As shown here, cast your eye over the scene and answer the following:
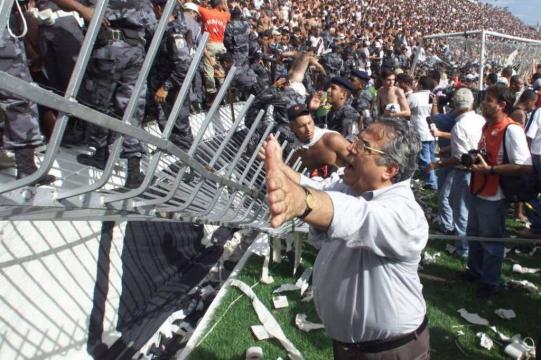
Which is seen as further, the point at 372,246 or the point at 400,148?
the point at 400,148

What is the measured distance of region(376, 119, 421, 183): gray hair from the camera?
1891 millimetres

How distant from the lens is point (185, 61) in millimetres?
4848

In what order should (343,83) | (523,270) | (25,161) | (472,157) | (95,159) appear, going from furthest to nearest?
(343,83) < (523,270) < (472,157) < (95,159) < (25,161)

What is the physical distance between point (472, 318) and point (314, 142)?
2084 mm

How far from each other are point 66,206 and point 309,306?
3.18m

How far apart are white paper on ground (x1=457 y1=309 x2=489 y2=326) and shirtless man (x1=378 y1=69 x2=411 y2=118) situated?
3.58 meters

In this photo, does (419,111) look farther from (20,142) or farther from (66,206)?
(66,206)

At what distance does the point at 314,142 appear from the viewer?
407 cm

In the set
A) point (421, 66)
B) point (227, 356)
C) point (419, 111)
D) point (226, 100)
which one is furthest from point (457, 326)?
point (421, 66)

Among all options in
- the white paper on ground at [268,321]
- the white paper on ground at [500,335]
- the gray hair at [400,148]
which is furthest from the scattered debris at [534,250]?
the gray hair at [400,148]

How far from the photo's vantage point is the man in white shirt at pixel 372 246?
61.9 inches

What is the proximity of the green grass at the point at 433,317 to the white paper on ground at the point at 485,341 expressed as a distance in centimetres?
4

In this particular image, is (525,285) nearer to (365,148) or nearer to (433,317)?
(433,317)

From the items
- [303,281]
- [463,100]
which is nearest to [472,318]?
[303,281]
